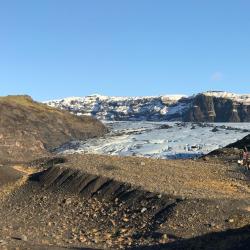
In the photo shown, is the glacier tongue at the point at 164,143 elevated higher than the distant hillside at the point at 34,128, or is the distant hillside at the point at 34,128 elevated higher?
the distant hillside at the point at 34,128

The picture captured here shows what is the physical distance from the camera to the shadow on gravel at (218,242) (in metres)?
17.6

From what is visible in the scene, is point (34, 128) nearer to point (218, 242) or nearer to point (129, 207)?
point (129, 207)

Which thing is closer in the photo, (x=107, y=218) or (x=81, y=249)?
(x=81, y=249)

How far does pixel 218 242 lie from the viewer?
18641 mm

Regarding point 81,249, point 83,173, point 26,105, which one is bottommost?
point 81,249

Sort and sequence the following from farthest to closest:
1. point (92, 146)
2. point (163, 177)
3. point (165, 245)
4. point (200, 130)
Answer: point (200, 130) < point (92, 146) < point (163, 177) < point (165, 245)

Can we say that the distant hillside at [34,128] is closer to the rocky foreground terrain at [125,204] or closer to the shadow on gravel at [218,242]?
the rocky foreground terrain at [125,204]

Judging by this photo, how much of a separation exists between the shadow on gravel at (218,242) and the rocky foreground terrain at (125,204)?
4 cm

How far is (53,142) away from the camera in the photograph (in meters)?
110

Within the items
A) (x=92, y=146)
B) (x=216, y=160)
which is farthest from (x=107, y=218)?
(x=92, y=146)

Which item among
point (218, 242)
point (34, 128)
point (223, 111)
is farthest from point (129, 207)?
point (223, 111)

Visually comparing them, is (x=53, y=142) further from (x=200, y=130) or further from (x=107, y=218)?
(x=107, y=218)

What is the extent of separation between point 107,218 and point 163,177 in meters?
6.36

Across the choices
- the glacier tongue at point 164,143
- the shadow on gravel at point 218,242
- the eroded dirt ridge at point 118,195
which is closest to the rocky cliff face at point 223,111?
the glacier tongue at point 164,143
